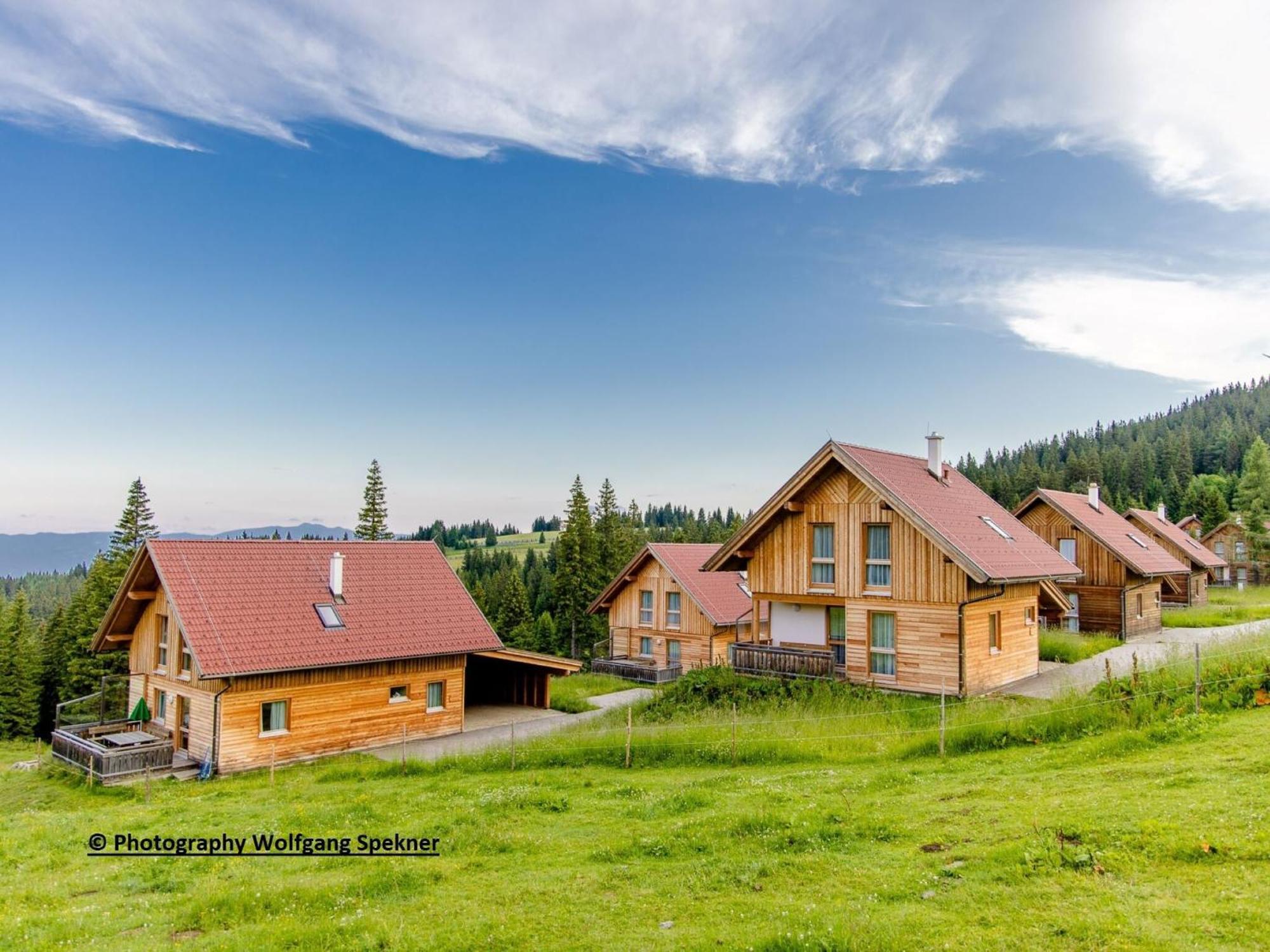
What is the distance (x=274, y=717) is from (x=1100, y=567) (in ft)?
119

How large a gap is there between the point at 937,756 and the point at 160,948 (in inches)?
489

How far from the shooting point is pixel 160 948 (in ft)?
26.3

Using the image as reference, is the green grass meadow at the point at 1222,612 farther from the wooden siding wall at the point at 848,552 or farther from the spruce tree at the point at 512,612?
the spruce tree at the point at 512,612

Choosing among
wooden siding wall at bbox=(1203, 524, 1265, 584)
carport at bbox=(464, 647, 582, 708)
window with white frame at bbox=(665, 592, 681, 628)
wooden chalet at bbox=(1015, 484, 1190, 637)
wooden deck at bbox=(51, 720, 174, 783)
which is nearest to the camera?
wooden deck at bbox=(51, 720, 174, 783)

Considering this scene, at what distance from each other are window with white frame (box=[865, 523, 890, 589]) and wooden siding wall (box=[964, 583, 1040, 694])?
8.28ft

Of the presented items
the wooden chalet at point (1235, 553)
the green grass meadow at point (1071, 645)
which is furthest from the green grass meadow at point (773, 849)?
the wooden chalet at point (1235, 553)

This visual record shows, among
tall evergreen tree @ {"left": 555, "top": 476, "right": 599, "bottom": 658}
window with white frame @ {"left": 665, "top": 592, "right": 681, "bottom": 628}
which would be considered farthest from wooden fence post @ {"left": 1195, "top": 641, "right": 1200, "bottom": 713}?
tall evergreen tree @ {"left": 555, "top": 476, "right": 599, "bottom": 658}

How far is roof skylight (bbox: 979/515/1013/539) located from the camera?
25409 millimetres

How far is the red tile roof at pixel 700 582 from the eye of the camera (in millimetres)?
38000

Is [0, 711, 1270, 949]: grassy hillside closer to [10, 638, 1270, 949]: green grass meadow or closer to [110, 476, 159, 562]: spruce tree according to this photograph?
[10, 638, 1270, 949]: green grass meadow

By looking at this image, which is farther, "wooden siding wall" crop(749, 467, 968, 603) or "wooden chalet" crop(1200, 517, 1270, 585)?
"wooden chalet" crop(1200, 517, 1270, 585)

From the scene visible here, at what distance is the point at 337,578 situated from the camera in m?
26.3

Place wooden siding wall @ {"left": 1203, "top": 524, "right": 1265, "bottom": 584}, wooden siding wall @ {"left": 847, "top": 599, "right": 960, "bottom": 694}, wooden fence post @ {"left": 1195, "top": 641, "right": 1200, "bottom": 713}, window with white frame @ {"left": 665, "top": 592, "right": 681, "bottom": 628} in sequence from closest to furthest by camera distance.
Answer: wooden fence post @ {"left": 1195, "top": 641, "right": 1200, "bottom": 713}
wooden siding wall @ {"left": 847, "top": 599, "right": 960, "bottom": 694}
window with white frame @ {"left": 665, "top": 592, "right": 681, "bottom": 628}
wooden siding wall @ {"left": 1203, "top": 524, "right": 1265, "bottom": 584}

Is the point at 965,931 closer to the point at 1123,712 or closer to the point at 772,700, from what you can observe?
the point at 1123,712
